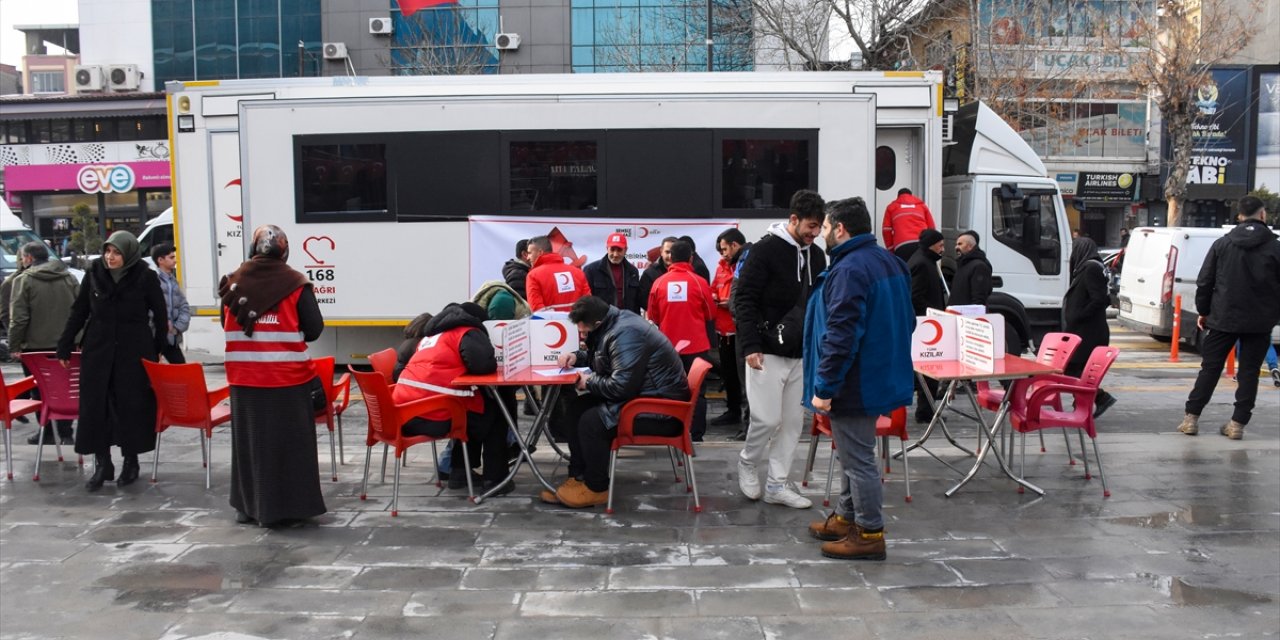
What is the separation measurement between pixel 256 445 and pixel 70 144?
1580 inches

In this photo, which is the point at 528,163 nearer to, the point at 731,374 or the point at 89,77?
the point at 731,374

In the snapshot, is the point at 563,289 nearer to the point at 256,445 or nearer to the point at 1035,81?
the point at 256,445

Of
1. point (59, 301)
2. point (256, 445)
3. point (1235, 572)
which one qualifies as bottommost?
point (1235, 572)

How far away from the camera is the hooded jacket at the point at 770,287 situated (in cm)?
662

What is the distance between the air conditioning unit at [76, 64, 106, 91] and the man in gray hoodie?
124ft

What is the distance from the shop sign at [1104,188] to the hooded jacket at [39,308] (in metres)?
36.7

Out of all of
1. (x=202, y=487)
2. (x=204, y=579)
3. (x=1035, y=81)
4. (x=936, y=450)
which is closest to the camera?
(x=204, y=579)

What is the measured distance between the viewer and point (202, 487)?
735 centimetres

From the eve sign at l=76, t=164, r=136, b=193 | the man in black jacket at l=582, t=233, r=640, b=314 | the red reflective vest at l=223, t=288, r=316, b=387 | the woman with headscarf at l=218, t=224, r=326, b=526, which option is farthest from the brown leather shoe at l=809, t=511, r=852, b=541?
the eve sign at l=76, t=164, r=136, b=193

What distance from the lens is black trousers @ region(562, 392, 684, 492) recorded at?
6660mm

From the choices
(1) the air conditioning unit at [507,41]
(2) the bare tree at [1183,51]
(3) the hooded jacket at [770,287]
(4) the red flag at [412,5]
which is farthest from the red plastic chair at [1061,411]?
(1) the air conditioning unit at [507,41]

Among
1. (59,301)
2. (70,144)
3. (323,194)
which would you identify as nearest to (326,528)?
(59,301)

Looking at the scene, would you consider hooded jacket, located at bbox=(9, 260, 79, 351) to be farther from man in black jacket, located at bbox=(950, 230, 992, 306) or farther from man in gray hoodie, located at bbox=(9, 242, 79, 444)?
man in black jacket, located at bbox=(950, 230, 992, 306)

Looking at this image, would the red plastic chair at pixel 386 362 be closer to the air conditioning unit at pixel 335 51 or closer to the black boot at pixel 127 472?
the black boot at pixel 127 472
